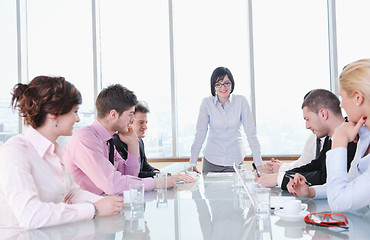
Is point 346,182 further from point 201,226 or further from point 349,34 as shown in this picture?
point 349,34

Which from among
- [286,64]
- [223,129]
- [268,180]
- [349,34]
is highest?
[349,34]

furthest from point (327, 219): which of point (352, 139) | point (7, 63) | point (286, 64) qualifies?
point (7, 63)

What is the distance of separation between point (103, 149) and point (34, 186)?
91 cm

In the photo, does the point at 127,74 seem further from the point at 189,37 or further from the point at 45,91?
the point at 45,91

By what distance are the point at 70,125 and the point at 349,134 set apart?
4.14ft

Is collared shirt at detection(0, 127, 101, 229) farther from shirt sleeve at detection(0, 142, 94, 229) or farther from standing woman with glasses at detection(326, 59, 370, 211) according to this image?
standing woman with glasses at detection(326, 59, 370, 211)

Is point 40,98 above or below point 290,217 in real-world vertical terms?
above

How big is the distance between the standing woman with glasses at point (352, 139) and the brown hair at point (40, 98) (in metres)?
1.20

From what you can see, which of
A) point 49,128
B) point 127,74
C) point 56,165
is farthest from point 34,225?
point 127,74

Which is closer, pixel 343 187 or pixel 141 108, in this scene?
pixel 343 187

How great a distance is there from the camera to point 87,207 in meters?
1.53

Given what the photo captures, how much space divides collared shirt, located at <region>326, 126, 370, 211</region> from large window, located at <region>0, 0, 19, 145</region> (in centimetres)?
494

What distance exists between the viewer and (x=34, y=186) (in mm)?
1442

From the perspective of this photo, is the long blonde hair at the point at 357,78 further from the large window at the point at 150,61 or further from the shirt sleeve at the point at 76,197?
the large window at the point at 150,61
